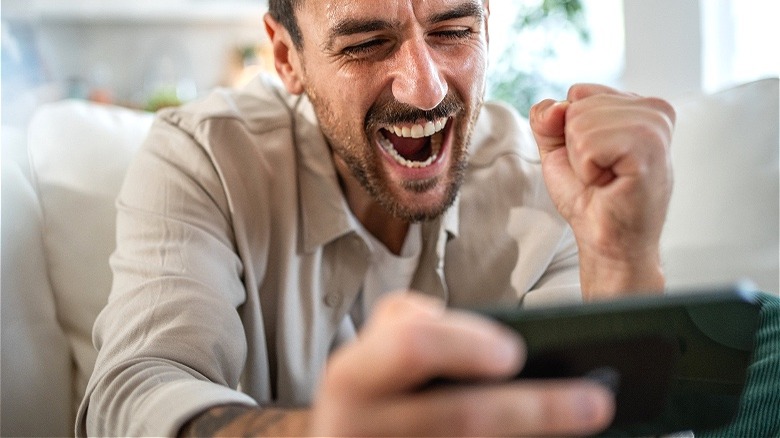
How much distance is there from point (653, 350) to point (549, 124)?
1.45ft

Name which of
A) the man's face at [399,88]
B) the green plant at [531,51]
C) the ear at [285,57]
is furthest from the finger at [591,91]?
the green plant at [531,51]

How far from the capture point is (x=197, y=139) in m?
1.30

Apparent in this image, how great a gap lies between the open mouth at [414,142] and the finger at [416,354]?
2.78ft

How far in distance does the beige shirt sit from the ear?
0.04 metres

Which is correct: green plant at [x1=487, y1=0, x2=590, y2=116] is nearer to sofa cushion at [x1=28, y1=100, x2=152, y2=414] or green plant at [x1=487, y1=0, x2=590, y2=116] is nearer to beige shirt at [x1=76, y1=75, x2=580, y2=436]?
beige shirt at [x1=76, y1=75, x2=580, y2=436]

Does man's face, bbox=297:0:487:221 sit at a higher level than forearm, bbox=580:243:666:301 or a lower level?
higher

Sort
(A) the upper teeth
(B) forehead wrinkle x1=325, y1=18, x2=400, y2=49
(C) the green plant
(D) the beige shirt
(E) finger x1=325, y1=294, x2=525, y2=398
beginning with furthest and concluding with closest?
(C) the green plant
(A) the upper teeth
(B) forehead wrinkle x1=325, y1=18, x2=400, y2=49
(D) the beige shirt
(E) finger x1=325, y1=294, x2=525, y2=398

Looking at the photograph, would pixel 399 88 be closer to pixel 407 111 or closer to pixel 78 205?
pixel 407 111

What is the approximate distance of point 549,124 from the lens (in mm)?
989

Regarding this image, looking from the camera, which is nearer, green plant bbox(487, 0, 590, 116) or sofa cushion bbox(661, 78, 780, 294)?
sofa cushion bbox(661, 78, 780, 294)

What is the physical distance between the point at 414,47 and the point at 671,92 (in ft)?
4.66

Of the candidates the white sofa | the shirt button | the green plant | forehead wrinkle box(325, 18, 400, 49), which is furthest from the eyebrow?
the green plant

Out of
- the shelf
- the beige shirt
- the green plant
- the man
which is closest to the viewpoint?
the man

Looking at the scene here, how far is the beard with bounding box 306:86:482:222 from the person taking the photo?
51.3 inches
